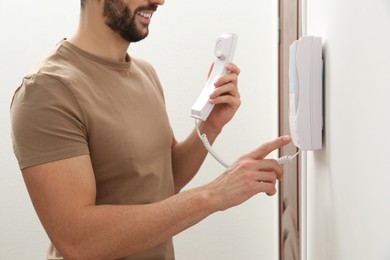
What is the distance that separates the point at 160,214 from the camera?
0.80m

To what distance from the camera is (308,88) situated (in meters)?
0.69

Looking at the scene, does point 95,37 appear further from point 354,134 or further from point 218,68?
point 354,134

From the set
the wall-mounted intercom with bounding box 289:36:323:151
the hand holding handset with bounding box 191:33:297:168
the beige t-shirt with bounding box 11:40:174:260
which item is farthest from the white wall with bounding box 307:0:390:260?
the beige t-shirt with bounding box 11:40:174:260

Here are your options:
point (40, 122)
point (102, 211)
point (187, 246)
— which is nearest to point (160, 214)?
point (102, 211)

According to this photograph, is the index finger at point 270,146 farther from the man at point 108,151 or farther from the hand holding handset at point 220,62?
the hand holding handset at point 220,62

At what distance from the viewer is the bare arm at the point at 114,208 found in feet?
2.56

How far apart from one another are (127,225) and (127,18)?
439 mm

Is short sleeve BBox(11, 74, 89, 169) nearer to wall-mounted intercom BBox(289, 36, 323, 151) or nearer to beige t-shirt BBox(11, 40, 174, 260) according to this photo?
beige t-shirt BBox(11, 40, 174, 260)

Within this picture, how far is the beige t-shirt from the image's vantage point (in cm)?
82

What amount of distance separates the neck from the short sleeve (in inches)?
6.3

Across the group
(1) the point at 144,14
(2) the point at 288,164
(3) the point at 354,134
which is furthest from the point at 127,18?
(3) the point at 354,134

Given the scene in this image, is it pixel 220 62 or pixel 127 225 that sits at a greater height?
pixel 220 62

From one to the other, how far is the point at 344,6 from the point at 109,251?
1.81 feet

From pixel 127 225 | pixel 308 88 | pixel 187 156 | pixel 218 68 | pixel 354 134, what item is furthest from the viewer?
pixel 187 156
